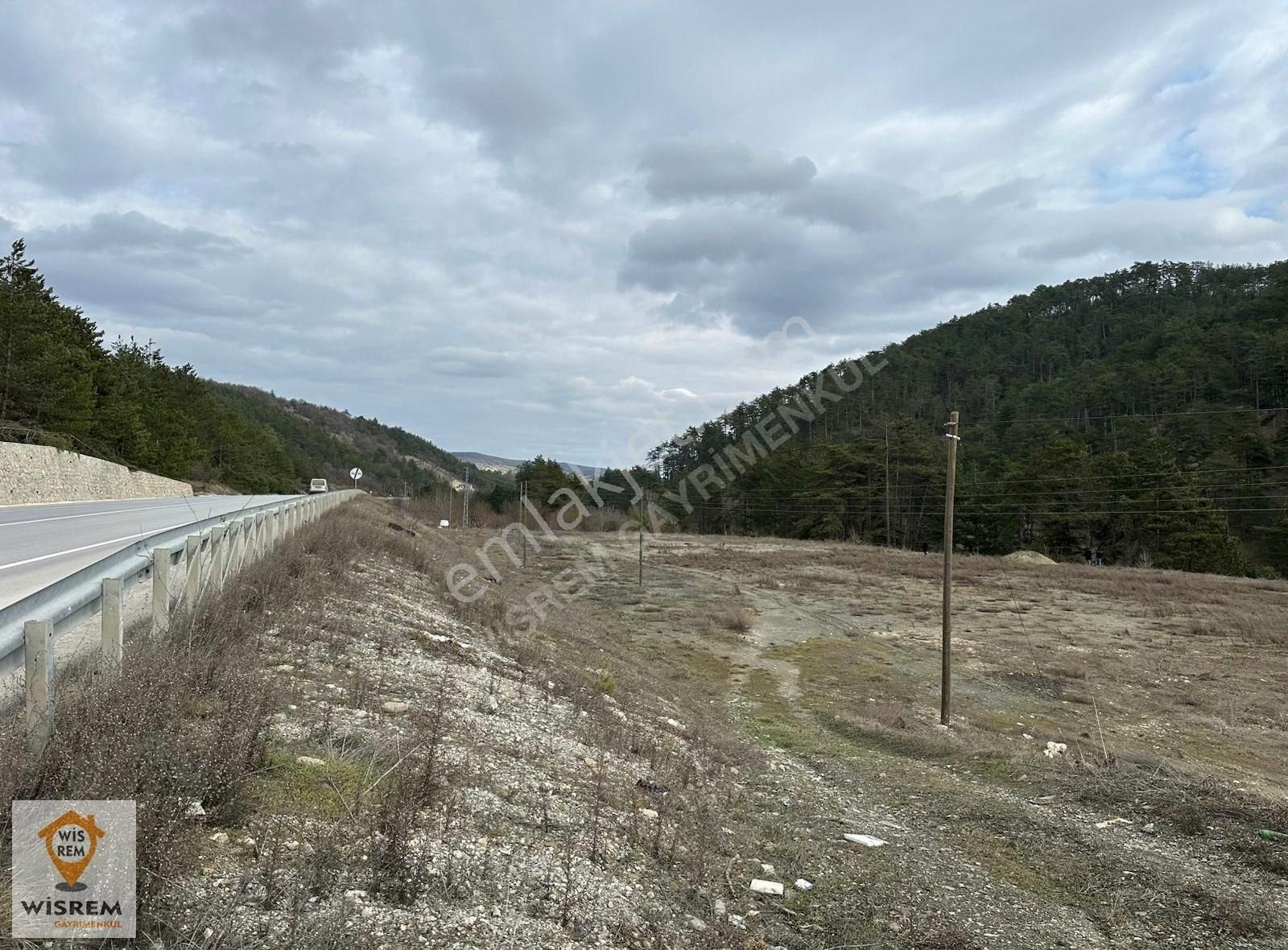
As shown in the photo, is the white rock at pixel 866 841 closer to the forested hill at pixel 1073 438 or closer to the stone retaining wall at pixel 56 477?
the stone retaining wall at pixel 56 477

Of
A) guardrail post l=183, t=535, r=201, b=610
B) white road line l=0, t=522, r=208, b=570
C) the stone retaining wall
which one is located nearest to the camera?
guardrail post l=183, t=535, r=201, b=610

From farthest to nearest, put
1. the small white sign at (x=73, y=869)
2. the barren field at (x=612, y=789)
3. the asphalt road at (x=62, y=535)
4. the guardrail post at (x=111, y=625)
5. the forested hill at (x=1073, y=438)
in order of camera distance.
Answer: the forested hill at (x=1073, y=438)
the asphalt road at (x=62, y=535)
the guardrail post at (x=111, y=625)
the barren field at (x=612, y=789)
the small white sign at (x=73, y=869)

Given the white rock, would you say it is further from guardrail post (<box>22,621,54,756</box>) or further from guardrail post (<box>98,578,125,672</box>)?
guardrail post (<box>22,621,54,756</box>)

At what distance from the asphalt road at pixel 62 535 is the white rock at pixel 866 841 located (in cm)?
840

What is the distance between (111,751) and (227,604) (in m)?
4.40

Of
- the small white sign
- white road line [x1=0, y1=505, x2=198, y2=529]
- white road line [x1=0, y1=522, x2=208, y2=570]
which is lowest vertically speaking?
the small white sign

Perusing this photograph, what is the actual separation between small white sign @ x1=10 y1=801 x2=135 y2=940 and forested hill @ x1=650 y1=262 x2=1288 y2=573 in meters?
67.6

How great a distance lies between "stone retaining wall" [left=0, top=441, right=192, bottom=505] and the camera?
21.3 m

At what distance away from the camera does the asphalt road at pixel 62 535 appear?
870 centimetres

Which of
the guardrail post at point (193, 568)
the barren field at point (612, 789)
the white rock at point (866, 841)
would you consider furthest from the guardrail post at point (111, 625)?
the white rock at point (866, 841)

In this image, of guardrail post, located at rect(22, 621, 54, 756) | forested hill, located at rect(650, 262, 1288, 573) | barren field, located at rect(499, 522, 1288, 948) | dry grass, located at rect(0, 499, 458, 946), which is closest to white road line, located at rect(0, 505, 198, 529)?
dry grass, located at rect(0, 499, 458, 946)

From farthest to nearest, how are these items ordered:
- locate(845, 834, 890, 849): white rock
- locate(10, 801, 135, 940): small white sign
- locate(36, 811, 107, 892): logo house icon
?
locate(845, 834, 890, 849): white rock, locate(36, 811, 107, 892): logo house icon, locate(10, 801, 135, 940): small white sign

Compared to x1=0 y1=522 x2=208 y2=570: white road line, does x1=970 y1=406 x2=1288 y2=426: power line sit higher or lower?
higher

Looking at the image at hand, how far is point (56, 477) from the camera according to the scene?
24438 mm
